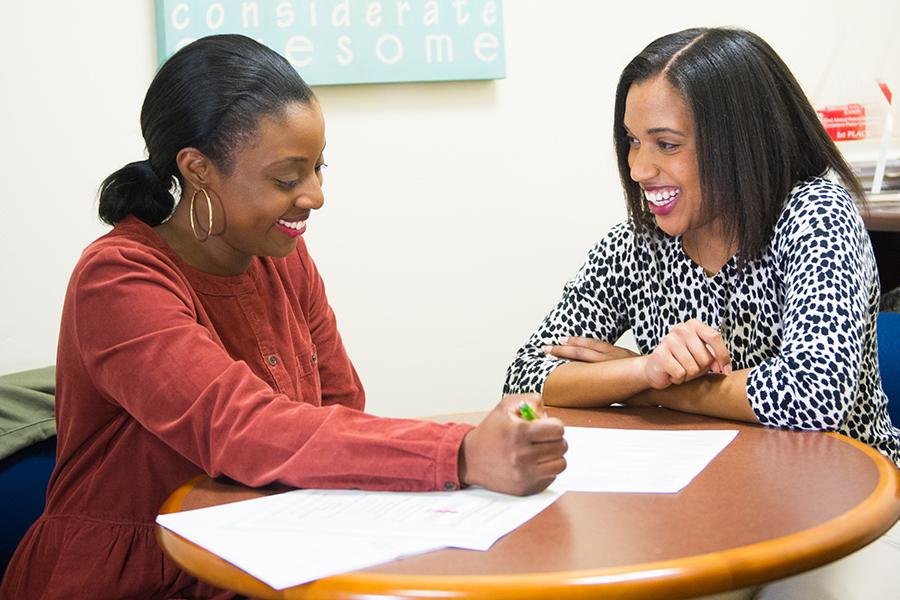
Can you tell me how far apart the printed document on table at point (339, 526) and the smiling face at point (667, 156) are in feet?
2.29

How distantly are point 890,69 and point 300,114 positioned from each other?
2346 mm

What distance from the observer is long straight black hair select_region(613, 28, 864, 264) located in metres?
1.63

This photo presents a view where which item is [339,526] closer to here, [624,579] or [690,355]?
[624,579]

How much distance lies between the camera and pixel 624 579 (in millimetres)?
857

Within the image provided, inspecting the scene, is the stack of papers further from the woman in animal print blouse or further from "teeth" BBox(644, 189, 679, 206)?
"teeth" BBox(644, 189, 679, 206)

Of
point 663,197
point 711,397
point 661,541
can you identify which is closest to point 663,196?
point 663,197

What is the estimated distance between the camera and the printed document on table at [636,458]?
1138 mm

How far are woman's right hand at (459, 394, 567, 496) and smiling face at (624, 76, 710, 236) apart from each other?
66 cm

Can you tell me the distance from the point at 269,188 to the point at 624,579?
0.82m

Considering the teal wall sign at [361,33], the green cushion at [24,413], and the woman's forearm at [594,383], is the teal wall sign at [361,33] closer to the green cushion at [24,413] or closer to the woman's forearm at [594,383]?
the green cushion at [24,413]

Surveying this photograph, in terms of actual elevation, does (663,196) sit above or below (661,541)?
above

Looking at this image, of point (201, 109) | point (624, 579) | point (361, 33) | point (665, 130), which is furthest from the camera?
point (361, 33)

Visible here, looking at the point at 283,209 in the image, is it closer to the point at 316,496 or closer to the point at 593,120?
the point at 316,496

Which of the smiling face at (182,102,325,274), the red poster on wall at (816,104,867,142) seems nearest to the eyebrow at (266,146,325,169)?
the smiling face at (182,102,325,274)
